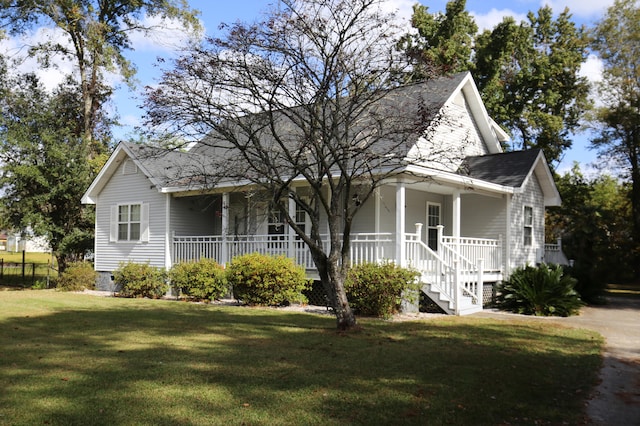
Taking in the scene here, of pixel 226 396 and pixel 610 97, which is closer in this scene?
pixel 226 396

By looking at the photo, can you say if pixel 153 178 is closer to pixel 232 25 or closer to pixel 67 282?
pixel 67 282

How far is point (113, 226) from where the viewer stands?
2222 centimetres

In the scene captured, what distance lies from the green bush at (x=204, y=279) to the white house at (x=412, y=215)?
106 centimetres

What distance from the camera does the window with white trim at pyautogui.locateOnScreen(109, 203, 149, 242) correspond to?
21156mm

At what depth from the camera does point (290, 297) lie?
16016 millimetres

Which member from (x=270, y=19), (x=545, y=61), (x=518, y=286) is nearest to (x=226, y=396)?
(x=270, y=19)

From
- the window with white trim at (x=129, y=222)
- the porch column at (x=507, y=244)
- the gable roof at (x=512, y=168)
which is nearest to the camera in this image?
the porch column at (x=507, y=244)

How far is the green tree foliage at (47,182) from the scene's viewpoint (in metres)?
22.8

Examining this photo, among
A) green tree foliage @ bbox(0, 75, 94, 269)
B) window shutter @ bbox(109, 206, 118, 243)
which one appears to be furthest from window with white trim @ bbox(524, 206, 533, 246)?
green tree foliage @ bbox(0, 75, 94, 269)

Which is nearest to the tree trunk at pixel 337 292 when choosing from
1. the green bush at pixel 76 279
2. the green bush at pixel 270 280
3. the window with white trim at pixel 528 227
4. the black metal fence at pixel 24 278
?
the green bush at pixel 270 280

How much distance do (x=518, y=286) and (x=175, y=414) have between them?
1239 cm

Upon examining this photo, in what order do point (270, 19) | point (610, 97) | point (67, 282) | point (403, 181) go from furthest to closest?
1. point (610, 97)
2. point (67, 282)
3. point (403, 181)
4. point (270, 19)

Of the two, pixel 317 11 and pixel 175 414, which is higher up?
pixel 317 11

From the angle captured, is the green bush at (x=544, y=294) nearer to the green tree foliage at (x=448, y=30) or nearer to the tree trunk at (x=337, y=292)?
the tree trunk at (x=337, y=292)
